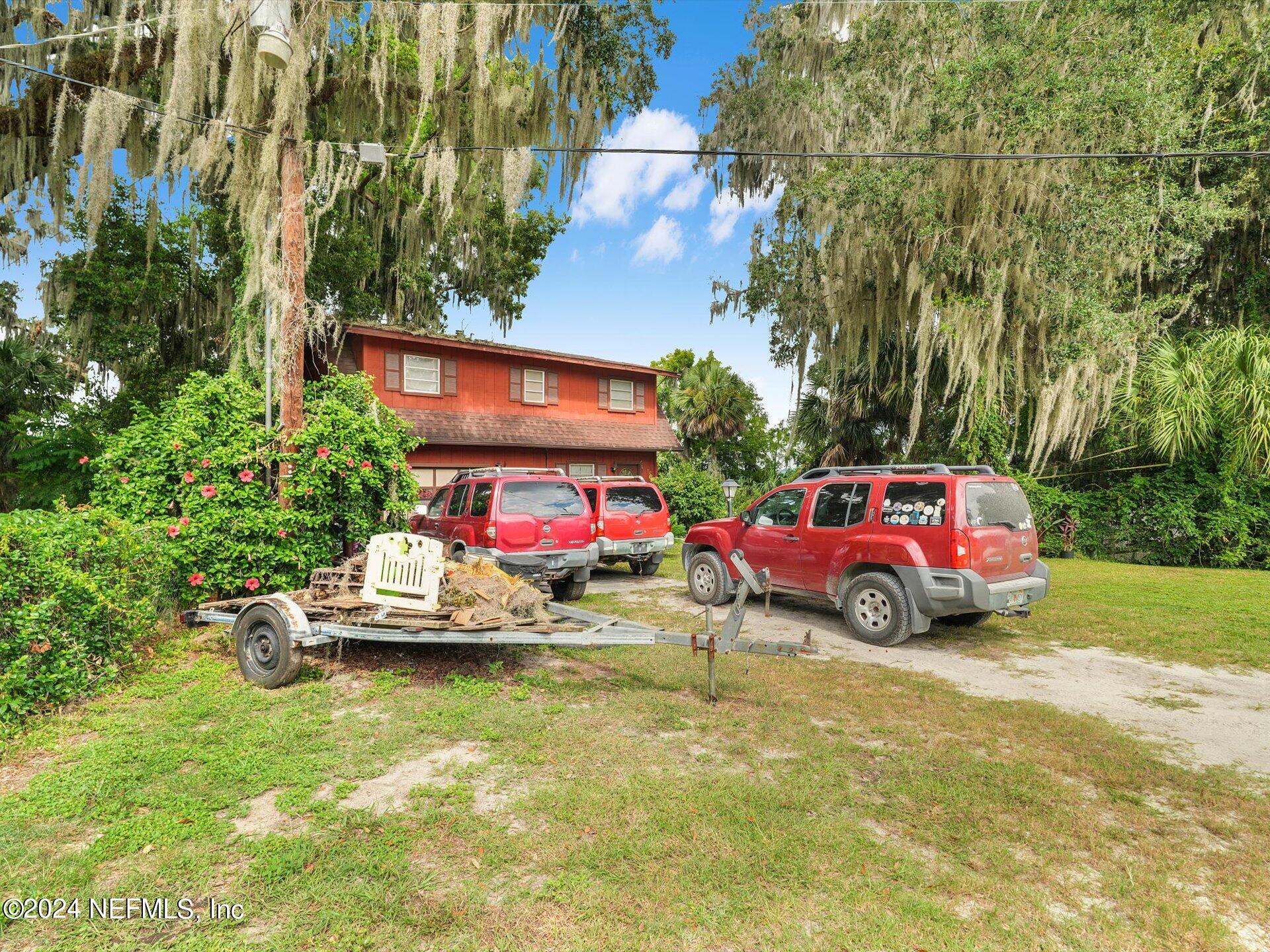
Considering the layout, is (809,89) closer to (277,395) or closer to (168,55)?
(168,55)

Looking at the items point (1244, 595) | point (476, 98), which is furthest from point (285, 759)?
point (1244, 595)

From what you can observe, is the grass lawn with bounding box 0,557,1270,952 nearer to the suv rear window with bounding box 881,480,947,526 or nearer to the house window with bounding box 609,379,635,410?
the suv rear window with bounding box 881,480,947,526

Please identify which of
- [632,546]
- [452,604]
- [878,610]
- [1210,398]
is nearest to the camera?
[452,604]

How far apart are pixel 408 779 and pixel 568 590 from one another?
5.72 meters

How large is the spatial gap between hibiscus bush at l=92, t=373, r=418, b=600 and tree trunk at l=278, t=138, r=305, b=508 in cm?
39

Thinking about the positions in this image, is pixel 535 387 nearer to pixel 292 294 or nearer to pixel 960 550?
pixel 292 294

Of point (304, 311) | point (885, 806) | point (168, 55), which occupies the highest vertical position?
point (168, 55)

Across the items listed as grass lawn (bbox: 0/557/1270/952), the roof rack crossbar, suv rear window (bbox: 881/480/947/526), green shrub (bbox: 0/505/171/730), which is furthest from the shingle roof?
grass lawn (bbox: 0/557/1270/952)

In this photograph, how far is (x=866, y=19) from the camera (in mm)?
15383

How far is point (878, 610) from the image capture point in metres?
7.62

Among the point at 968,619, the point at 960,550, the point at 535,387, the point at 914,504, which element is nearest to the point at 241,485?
the point at 914,504

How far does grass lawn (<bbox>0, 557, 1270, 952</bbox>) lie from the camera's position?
9.08 ft

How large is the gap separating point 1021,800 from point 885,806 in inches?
33.3

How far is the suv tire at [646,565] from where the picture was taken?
506 inches
